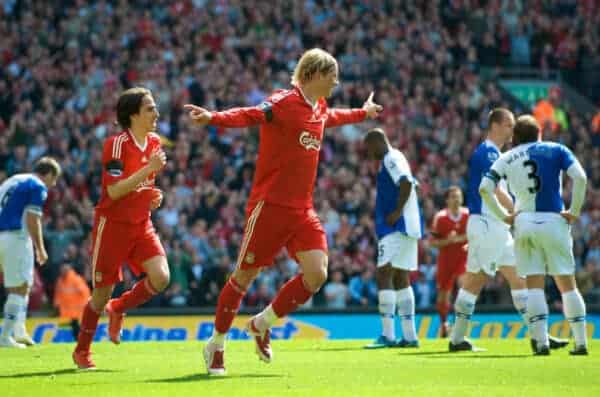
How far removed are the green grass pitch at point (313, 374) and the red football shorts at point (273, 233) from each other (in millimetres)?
1036

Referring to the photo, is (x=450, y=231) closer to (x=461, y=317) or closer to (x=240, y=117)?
(x=461, y=317)

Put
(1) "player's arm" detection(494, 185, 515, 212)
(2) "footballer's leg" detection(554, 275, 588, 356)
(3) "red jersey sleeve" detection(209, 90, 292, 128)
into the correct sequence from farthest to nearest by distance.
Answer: (1) "player's arm" detection(494, 185, 515, 212) → (2) "footballer's leg" detection(554, 275, 588, 356) → (3) "red jersey sleeve" detection(209, 90, 292, 128)

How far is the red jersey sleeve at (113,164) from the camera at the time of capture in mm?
12516

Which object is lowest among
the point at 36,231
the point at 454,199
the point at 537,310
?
the point at 537,310

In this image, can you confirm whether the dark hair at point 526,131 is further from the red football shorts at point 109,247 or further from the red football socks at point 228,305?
the red football shorts at point 109,247

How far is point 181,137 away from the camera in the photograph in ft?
96.1

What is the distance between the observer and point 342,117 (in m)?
12.7

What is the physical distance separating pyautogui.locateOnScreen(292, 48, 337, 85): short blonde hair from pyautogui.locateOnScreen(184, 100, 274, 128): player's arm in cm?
43

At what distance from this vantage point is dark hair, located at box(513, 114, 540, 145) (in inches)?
567

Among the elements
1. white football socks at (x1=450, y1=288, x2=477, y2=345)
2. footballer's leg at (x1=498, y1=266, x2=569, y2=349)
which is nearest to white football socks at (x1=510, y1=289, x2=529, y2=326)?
footballer's leg at (x1=498, y1=266, x2=569, y2=349)

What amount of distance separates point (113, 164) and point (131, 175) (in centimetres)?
19

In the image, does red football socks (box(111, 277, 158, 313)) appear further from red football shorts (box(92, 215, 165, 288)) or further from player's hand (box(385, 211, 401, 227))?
player's hand (box(385, 211, 401, 227))

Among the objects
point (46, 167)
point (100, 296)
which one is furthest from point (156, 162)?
point (46, 167)

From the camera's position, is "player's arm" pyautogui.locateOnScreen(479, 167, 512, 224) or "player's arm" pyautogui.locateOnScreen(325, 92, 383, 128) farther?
"player's arm" pyautogui.locateOnScreen(479, 167, 512, 224)
